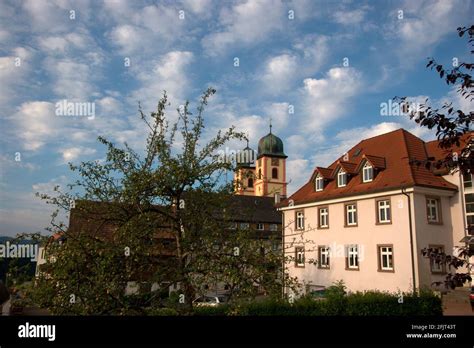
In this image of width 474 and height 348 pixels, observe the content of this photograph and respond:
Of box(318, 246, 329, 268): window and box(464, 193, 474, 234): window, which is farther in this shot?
box(318, 246, 329, 268): window

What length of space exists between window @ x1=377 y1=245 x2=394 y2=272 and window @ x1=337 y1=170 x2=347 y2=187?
6.15 metres

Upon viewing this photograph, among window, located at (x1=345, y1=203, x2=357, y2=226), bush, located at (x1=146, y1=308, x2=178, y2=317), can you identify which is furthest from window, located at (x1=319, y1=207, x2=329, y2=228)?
bush, located at (x1=146, y1=308, x2=178, y2=317)

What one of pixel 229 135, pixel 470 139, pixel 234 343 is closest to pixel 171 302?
pixel 234 343

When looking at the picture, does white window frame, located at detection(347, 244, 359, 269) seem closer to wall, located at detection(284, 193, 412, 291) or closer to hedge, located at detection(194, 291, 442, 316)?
wall, located at detection(284, 193, 412, 291)

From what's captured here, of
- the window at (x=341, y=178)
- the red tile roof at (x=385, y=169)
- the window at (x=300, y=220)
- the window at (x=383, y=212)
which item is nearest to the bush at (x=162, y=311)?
the red tile roof at (x=385, y=169)

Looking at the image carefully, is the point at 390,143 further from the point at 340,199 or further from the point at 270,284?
the point at 270,284

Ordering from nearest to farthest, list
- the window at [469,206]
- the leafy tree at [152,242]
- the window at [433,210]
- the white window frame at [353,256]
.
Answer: the leafy tree at [152,242], the window at [433,210], the window at [469,206], the white window frame at [353,256]

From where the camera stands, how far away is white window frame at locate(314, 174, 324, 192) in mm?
32406

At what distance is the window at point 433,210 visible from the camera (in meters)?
25.6

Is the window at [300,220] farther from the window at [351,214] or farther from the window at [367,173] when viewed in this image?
the window at [367,173]

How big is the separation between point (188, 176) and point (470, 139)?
447 centimetres

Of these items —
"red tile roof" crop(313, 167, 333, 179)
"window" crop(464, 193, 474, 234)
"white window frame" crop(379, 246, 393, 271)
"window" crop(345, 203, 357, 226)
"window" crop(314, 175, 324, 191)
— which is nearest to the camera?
"white window frame" crop(379, 246, 393, 271)

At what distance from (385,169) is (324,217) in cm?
602

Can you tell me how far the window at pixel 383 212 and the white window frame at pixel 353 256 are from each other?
9.13ft
